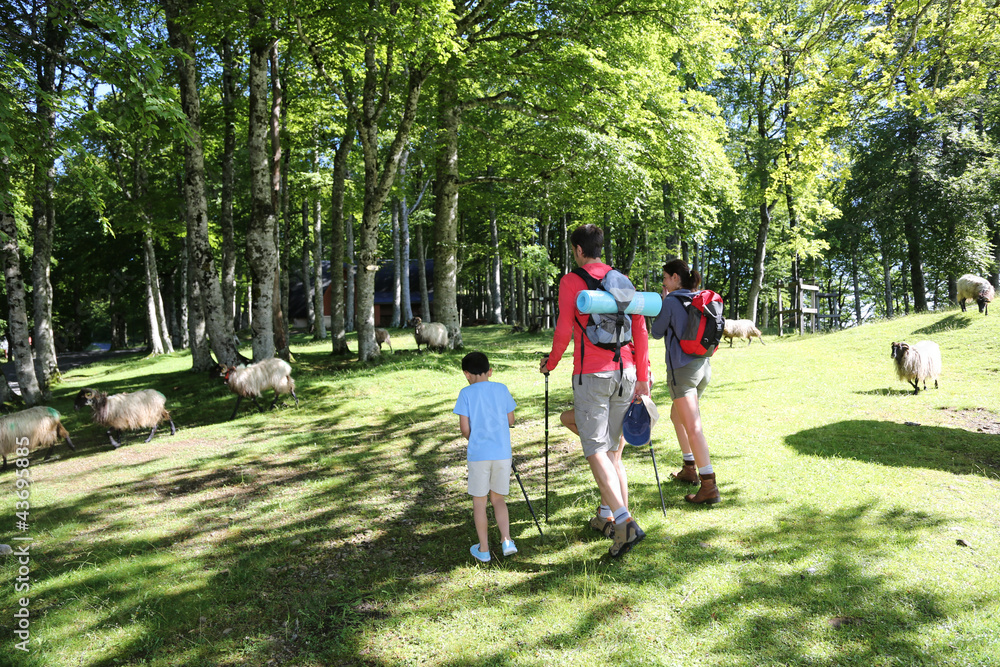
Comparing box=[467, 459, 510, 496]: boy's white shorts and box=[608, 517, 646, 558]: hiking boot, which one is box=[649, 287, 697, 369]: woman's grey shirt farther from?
box=[467, 459, 510, 496]: boy's white shorts

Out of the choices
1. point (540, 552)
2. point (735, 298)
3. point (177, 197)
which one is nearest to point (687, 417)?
point (540, 552)

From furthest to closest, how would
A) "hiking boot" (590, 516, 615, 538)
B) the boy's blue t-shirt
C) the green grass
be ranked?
"hiking boot" (590, 516, 615, 538)
the boy's blue t-shirt
the green grass

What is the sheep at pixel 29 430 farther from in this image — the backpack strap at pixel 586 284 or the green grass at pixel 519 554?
the backpack strap at pixel 586 284

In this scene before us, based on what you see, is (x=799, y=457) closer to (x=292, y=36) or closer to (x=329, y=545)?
(x=329, y=545)

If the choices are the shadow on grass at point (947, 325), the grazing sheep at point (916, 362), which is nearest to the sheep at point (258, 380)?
the grazing sheep at point (916, 362)

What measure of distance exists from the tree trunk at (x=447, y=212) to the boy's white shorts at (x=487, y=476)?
11.9m

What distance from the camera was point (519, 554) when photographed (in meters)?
4.84

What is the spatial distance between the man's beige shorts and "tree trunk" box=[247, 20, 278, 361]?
995 cm

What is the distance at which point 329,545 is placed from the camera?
17.4ft

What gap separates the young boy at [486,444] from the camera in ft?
15.1

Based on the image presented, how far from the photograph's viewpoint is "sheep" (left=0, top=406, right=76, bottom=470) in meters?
8.55

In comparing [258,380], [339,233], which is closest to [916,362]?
[258,380]

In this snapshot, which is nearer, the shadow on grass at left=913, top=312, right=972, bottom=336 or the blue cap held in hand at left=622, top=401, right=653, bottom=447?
the blue cap held in hand at left=622, top=401, right=653, bottom=447

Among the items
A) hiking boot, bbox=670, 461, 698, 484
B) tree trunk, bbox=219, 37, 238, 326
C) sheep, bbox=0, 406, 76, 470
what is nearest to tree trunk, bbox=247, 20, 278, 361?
tree trunk, bbox=219, 37, 238, 326
